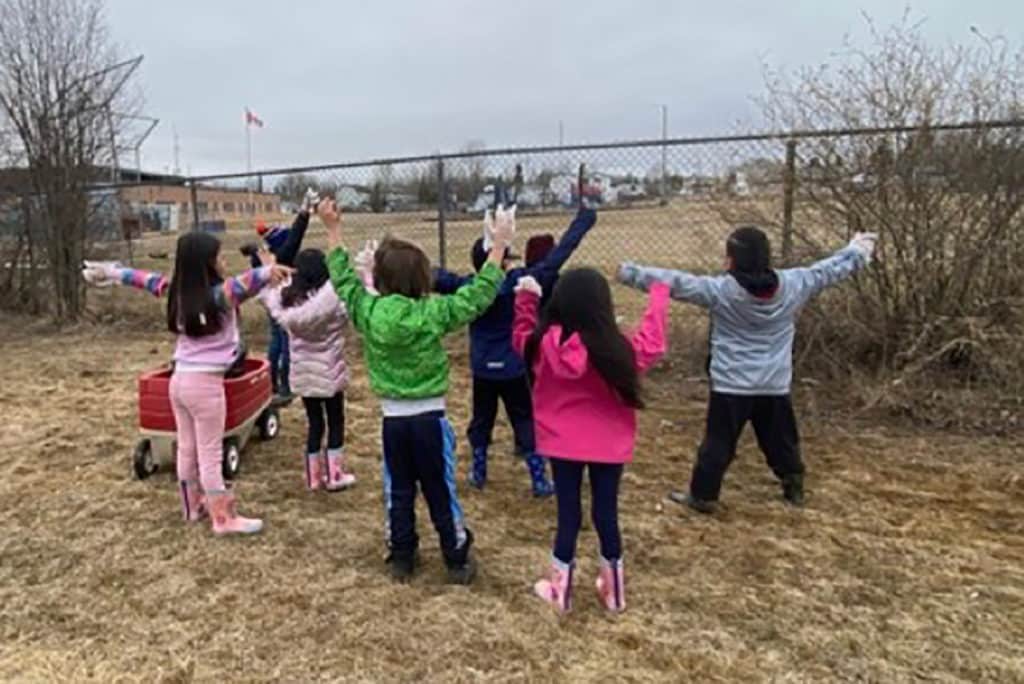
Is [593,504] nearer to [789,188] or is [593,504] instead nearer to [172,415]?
[172,415]

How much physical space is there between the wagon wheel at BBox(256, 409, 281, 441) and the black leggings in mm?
1191

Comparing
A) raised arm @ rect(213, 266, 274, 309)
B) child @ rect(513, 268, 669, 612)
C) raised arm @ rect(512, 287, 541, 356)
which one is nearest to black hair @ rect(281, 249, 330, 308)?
raised arm @ rect(213, 266, 274, 309)

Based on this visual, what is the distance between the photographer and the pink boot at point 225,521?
4.41 metres

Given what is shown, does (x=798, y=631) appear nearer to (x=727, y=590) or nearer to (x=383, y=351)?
(x=727, y=590)

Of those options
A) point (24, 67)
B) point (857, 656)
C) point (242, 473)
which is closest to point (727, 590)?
point (857, 656)

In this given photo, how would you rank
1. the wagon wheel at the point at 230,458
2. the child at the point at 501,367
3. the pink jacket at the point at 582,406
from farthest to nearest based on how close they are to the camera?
the wagon wheel at the point at 230,458, the child at the point at 501,367, the pink jacket at the point at 582,406

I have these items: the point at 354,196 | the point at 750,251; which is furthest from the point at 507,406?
the point at 354,196

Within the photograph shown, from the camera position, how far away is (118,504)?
4.93 meters

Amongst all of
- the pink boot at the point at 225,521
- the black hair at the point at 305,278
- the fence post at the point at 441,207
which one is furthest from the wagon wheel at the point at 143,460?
the fence post at the point at 441,207

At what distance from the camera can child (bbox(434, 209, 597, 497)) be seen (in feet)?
15.5

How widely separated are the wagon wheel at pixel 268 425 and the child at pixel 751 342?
3.21 m

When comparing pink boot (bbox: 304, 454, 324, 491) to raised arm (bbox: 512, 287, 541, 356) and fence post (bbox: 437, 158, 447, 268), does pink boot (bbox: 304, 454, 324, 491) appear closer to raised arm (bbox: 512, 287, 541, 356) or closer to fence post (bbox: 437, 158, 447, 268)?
raised arm (bbox: 512, 287, 541, 356)

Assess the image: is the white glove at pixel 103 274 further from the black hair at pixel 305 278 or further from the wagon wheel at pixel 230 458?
the wagon wheel at pixel 230 458

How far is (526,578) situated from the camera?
3873 millimetres
